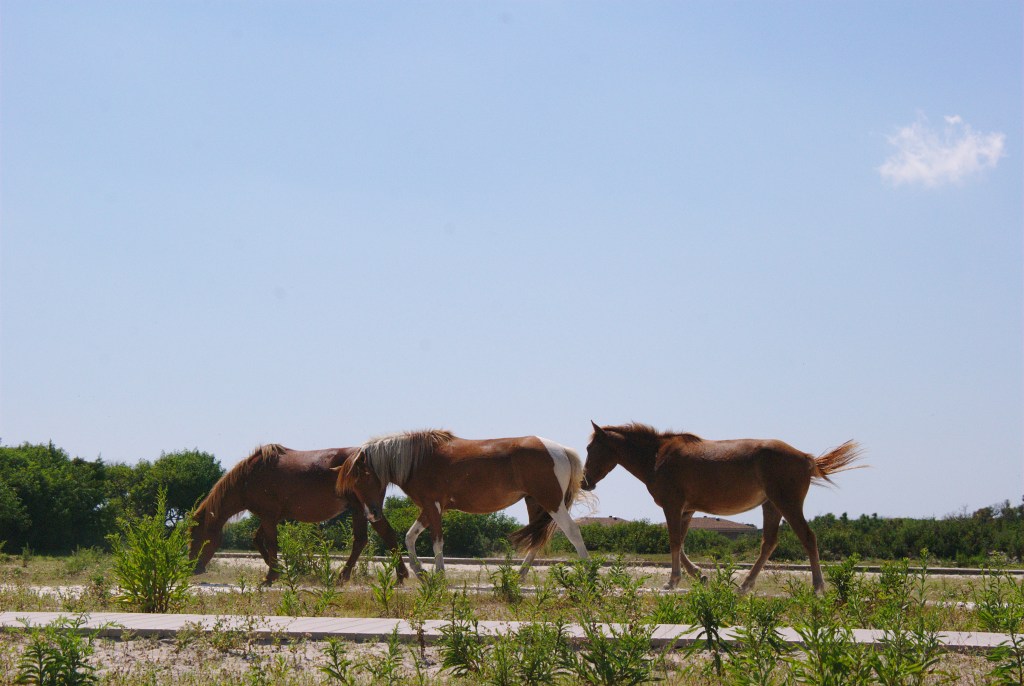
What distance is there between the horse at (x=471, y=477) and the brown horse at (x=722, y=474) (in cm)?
75

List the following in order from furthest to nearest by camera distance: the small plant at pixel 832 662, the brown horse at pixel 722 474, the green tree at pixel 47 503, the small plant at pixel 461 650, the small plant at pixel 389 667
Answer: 1. the green tree at pixel 47 503
2. the brown horse at pixel 722 474
3. the small plant at pixel 461 650
4. the small plant at pixel 389 667
5. the small plant at pixel 832 662

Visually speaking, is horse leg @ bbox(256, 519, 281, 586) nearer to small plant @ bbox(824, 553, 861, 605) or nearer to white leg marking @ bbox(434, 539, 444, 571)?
white leg marking @ bbox(434, 539, 444, 571)

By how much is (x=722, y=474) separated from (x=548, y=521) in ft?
8.28

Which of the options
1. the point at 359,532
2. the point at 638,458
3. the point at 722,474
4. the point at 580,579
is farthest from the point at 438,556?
the point at 580,579

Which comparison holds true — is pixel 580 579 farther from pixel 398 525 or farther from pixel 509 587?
pixel 398 525

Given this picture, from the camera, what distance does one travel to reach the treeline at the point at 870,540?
60.4 feet

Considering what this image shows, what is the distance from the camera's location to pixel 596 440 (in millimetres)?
12336

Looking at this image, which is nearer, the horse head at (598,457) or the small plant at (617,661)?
the small plant at (617,661)

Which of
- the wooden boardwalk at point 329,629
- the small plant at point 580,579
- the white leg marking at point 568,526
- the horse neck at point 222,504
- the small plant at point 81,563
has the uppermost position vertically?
the horse neck at point 222,504

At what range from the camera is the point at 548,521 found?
1257 centimetres

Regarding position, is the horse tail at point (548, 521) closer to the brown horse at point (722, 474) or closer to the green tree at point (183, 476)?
the brown horse at point (722, 474)

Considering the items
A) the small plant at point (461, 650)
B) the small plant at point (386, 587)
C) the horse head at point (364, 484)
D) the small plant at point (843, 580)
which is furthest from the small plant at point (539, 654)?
the horse head at point (364, 484)

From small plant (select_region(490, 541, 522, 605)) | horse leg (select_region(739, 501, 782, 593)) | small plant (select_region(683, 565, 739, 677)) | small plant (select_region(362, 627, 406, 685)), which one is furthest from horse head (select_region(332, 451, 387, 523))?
small plant (select_region(683, 565, 739, 677))

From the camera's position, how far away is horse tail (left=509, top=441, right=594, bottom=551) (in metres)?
12.4
